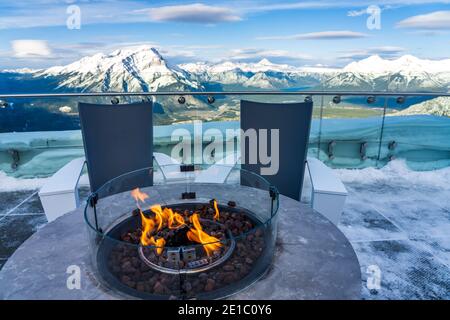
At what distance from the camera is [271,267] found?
1117 mm

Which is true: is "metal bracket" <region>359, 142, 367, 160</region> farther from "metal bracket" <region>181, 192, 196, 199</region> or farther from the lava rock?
the lava rock

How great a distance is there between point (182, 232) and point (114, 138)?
132 cm

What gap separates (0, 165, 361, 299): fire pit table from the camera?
0.99 m

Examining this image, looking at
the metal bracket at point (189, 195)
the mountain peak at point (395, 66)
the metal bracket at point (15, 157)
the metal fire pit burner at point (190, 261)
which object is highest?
the mountain peak at point (395, 66)

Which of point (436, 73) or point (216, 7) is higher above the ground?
point (216, 7)

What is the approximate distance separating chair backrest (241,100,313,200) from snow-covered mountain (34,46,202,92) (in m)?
1.56

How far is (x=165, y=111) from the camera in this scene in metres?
3.69

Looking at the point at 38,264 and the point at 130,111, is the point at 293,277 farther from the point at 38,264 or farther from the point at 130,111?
the point at 130,111

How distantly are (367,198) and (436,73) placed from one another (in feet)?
9.67

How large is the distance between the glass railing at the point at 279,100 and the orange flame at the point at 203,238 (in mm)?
2025

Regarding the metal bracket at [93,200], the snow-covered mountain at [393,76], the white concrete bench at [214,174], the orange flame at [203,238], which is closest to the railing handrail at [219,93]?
the snow-covered mountain at [393,76]

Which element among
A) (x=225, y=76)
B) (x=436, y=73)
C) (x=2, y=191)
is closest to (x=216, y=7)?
(x=225, y=76)

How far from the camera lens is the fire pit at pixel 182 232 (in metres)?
0.99

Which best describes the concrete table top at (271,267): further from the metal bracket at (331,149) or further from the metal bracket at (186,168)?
the metal bracket at (331,149)
